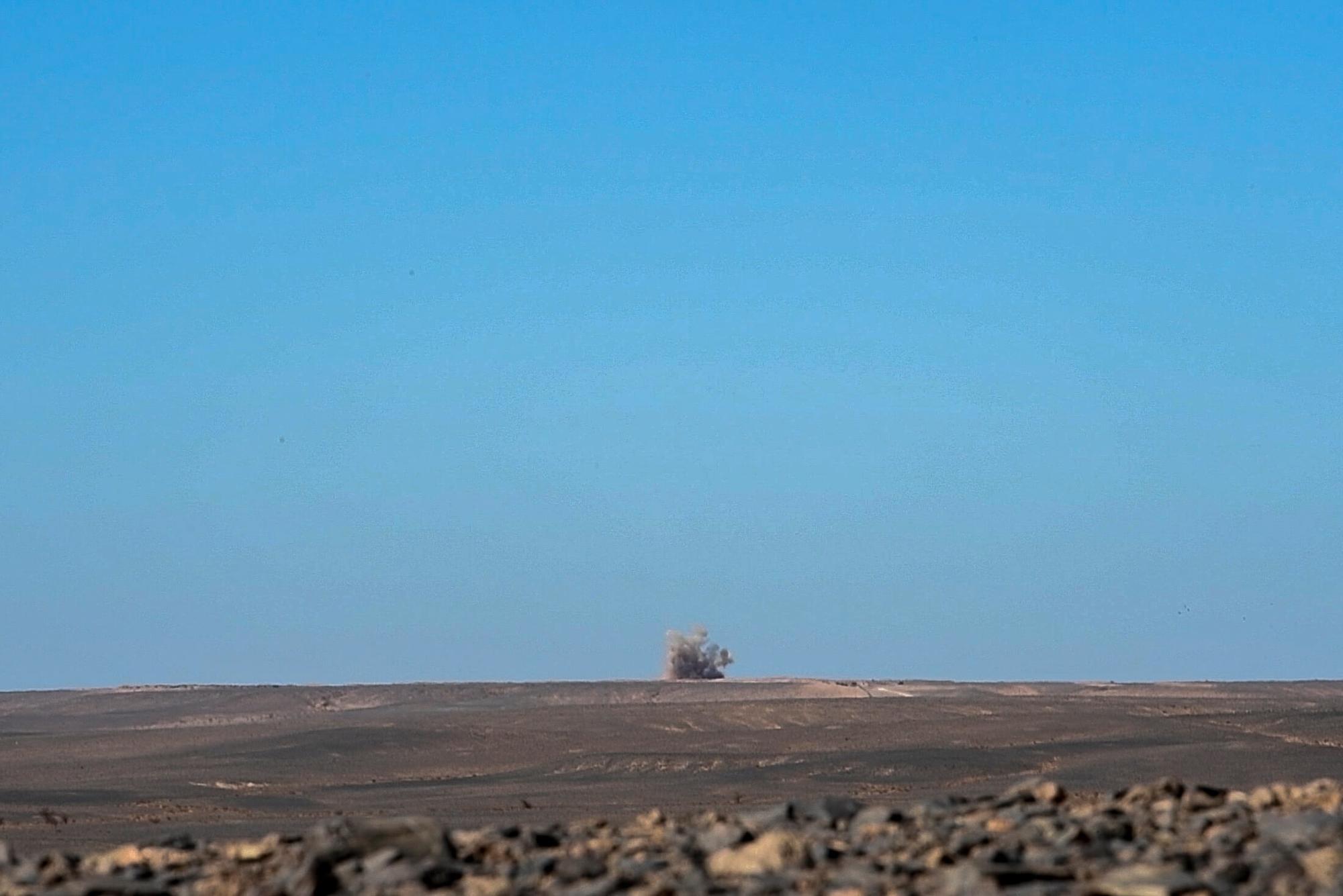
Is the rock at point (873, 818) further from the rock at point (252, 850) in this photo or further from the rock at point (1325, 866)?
the rock at point (252, 850)

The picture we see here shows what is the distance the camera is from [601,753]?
3556cm

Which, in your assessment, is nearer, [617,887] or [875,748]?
[617,887]

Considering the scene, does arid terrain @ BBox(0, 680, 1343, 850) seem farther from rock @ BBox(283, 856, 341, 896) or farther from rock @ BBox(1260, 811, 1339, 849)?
rock @ BBox(1260, 811, 1339, 849)

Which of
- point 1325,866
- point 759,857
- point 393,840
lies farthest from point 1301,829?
point 393,840

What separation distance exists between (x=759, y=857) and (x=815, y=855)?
0.33 meters

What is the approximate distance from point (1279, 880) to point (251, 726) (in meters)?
42.1

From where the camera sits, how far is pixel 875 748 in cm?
3488

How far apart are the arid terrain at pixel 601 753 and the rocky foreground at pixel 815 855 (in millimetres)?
9463

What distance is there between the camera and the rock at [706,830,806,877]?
33.4 ft

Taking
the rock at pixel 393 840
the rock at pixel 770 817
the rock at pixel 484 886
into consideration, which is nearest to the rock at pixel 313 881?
the rock at pixel 393 840

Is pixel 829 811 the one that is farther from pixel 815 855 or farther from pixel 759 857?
pixel 759 857

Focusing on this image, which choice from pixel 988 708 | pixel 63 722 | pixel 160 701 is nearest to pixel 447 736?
pixel 988 708

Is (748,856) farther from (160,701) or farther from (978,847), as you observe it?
(160,701)

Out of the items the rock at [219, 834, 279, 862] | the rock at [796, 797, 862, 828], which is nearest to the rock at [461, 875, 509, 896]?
the rock at [219, 834, 279, 862]
